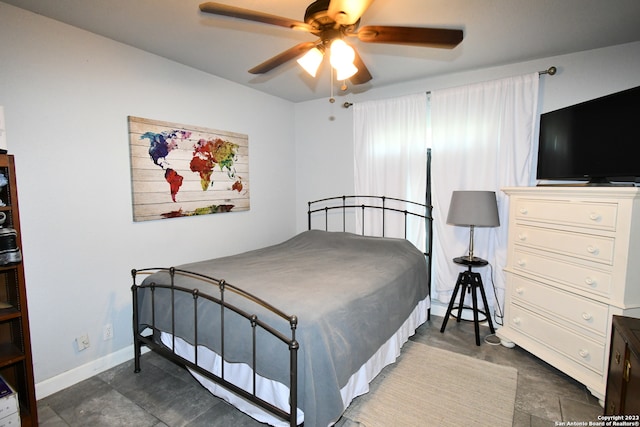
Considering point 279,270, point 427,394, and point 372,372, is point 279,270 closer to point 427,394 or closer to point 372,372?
point 372,372

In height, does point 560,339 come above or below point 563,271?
below

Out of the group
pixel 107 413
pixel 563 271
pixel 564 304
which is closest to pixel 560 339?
pixel 564 304

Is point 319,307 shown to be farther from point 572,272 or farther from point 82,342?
point 82,342

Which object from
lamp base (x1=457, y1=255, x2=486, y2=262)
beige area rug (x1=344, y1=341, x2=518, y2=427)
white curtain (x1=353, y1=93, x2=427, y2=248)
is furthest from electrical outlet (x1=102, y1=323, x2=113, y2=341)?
lamp base (x1=457, y1=255, x2=486, y2=262)

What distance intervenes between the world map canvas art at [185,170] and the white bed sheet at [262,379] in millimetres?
1147

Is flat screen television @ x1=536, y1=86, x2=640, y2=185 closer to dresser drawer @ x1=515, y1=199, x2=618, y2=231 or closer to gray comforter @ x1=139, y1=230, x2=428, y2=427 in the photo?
dresser drawer @ x1=515, y1=199, x2=618, y2=231

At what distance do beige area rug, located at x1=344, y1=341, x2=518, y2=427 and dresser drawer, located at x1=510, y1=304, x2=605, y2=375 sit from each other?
13.4 inches

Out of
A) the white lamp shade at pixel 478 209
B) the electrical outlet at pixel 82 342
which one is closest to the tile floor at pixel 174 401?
the electrical outlet at pixel 82 342

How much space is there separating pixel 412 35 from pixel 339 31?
0.37 metres

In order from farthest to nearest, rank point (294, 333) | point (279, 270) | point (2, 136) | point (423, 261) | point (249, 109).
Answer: point (249, 109), point (423, 261), point (279, 270), point (2, 136), point (294, 333)

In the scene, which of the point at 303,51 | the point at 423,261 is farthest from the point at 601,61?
the point at 303,51

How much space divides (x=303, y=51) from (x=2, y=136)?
1694mm

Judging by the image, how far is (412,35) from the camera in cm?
159

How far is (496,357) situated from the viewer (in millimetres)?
2598
